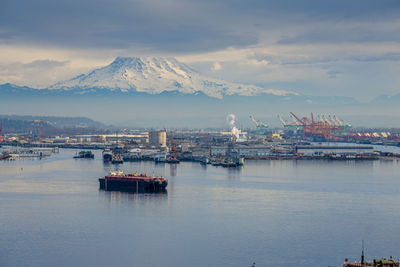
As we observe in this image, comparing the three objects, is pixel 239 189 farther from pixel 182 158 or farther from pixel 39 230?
pixel 182 158

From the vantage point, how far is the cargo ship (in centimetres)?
1977

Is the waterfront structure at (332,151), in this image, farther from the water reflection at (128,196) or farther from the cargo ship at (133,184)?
the water reflection at (128,196)

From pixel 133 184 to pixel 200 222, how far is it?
6.39m

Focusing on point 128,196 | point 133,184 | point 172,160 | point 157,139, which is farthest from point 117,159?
point 157,139

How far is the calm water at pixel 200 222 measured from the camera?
11391 millimetres

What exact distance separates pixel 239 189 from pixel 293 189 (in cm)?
160

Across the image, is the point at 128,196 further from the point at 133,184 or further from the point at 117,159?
the point at 117,159

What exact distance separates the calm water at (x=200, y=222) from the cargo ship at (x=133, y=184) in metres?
0.33

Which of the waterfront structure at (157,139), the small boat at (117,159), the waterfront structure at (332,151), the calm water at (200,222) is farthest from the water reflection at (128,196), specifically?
the waterfront structure at (157,139)

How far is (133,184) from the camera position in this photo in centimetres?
2028

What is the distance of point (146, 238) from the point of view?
12.6m

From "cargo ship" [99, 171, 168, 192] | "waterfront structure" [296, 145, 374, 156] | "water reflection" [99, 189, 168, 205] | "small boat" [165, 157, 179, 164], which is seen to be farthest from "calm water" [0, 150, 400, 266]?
"waterfront structure" [296, 145, 374, 156]

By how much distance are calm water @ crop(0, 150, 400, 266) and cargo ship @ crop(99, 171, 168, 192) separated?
1.07 feet

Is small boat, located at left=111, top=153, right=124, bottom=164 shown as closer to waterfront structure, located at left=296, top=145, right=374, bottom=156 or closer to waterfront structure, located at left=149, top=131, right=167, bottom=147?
waterfront structure, located at left=296, top=145, right=374, bottom=156
